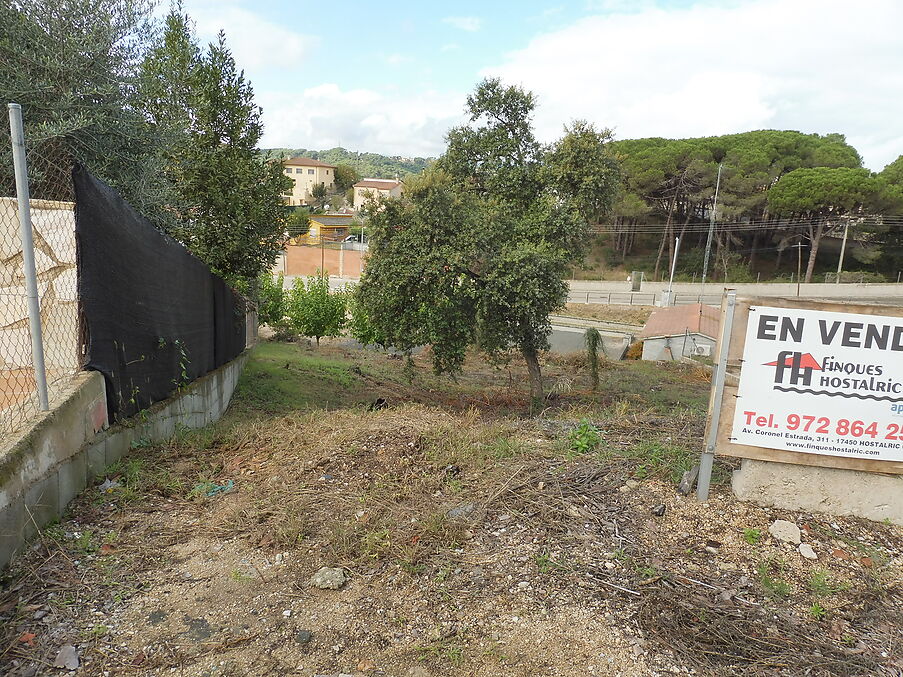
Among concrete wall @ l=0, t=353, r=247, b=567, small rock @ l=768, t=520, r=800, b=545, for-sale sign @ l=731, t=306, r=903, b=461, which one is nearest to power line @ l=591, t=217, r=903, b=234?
for-sale sign @ l=731, t=306, r=903, b=461

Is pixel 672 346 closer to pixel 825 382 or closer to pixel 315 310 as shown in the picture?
pixel 315 310

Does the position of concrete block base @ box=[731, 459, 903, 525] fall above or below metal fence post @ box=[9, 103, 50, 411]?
below

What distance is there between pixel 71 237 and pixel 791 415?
221 inches

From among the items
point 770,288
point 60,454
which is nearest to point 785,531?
point 60,454

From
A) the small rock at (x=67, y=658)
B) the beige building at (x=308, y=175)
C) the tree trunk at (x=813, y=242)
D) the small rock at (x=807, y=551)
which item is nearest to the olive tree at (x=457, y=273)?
the small rock at (x=807, y=551)

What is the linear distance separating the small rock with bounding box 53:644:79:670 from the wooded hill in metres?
43.8

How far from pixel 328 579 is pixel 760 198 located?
157 feet

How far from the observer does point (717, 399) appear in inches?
154

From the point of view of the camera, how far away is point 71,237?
4.46m

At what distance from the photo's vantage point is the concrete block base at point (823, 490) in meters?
3.84

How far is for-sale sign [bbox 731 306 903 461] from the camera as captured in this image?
147 inches

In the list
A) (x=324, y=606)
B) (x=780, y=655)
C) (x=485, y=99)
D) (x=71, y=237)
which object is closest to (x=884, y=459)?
(x=780, y=655)

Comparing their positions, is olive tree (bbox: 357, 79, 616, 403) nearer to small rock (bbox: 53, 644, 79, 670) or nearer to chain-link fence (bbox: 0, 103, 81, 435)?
chain-link fence (bbox: 0, 103, 81, 435)

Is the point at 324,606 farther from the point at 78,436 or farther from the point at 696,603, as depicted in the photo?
the point at 78,436
